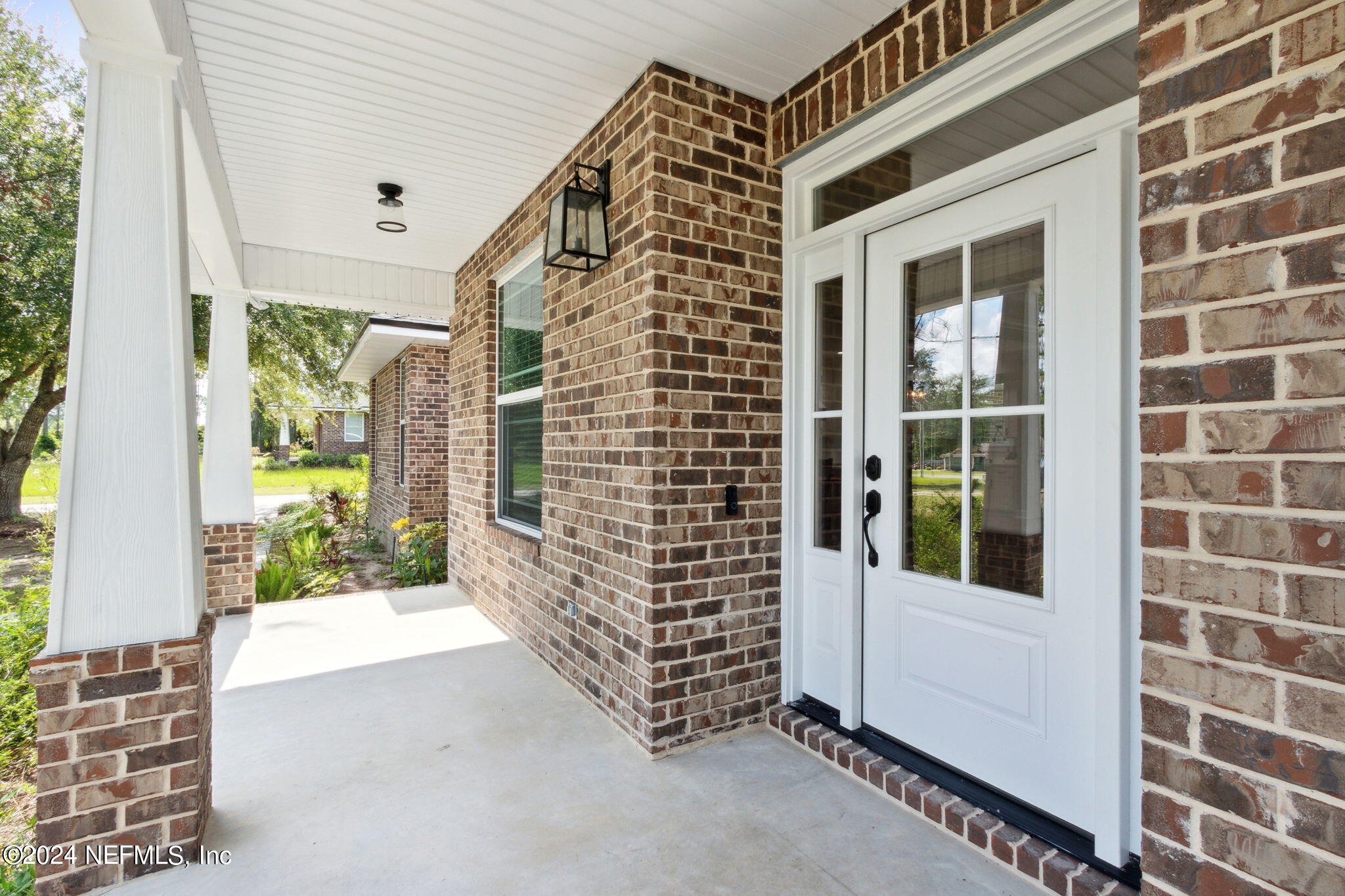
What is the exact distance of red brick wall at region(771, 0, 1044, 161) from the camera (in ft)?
6.69

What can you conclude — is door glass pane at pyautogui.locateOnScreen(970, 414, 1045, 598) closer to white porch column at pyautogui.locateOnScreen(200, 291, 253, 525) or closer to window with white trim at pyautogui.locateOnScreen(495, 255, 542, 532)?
window with white trim at pyautogui.locateOnScreen(495, 255, 542, 532)

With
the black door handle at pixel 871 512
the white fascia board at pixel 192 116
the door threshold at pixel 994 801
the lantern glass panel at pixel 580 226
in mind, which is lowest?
the door threshold at pixel 994 801

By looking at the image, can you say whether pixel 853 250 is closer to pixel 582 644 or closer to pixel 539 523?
pixel 582 644

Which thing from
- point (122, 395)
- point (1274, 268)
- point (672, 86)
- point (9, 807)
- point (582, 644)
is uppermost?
point (672, 86)

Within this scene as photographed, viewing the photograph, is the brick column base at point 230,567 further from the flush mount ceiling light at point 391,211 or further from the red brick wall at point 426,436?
the red brick wall at point 426,436

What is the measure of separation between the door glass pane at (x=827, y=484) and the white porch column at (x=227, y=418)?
15.1 ft

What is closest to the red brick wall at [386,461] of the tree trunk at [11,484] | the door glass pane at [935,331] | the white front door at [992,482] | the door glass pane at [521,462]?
the door glass pane at [521,462]

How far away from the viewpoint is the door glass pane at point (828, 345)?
2.84 meters

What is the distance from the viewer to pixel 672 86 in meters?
2.72

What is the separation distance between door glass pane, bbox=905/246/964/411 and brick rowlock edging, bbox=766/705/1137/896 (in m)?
1.34

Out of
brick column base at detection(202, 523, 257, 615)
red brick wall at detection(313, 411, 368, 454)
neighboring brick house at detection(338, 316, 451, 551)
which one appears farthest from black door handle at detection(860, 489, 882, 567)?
red brick wall at detection(313, 411, 368, 454)

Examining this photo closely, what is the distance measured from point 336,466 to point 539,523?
25.1 m

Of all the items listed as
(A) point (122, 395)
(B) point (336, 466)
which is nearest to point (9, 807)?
(A) point (122, 395)

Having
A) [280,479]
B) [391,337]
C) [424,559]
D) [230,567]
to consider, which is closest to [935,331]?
[230,567]
